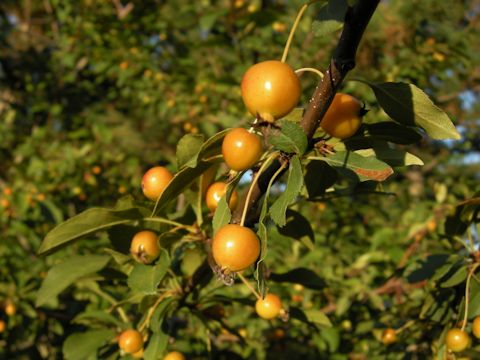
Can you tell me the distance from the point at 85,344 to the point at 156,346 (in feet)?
1.09

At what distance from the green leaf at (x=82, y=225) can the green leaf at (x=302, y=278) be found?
1.76 ft

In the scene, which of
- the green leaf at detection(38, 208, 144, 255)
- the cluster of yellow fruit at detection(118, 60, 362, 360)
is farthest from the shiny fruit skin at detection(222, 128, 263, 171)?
the green leaf at detection(38, 208, 144, 255)

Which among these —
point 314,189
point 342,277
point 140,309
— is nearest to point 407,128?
point 314,189

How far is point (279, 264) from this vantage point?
2.66 meters

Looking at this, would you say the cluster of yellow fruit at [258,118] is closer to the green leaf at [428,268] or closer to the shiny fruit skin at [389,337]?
the green leaf at [428,268]

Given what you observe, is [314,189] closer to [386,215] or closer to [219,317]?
[219,317]

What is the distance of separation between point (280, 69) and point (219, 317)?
985mm

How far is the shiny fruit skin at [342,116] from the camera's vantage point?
927mm

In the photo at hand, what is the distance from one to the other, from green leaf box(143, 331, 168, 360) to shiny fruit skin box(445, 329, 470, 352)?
750 millimetres

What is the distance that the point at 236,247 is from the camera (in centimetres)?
82

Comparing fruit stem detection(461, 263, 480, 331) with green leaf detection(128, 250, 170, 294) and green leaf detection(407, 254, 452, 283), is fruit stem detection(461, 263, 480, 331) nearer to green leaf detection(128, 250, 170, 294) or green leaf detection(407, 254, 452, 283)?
green leaf detection(407, 254, 452, 283)

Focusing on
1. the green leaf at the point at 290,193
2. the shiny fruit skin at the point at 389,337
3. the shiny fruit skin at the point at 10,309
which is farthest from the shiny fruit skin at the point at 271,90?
the shiny fruit skin at the point at 10,309

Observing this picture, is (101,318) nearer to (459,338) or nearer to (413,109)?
(459,338)

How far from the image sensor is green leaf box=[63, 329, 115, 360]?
1.43 m
